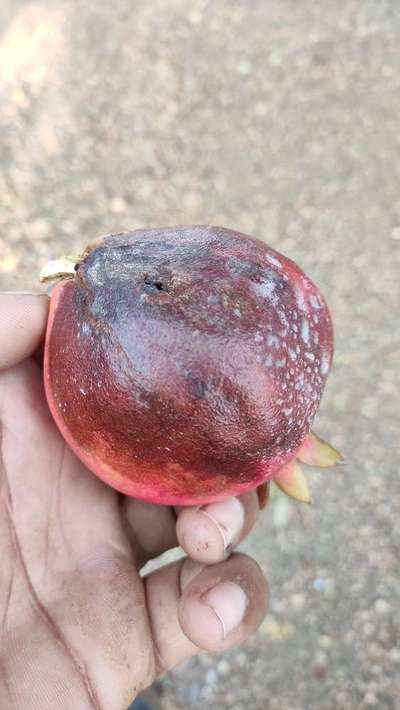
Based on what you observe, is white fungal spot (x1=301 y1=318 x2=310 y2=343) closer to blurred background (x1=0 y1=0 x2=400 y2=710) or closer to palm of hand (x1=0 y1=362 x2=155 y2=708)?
palm of hand (x1=0 y1=362 x2=155 y2=708)

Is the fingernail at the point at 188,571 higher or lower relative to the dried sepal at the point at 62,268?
lower

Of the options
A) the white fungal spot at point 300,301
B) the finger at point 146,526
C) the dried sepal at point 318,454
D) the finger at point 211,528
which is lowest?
the finger at point 146,526

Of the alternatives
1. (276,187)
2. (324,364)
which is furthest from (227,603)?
(276,187)

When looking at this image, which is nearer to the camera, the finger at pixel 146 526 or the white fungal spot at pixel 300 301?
the white fungal spot at pixel 300 301

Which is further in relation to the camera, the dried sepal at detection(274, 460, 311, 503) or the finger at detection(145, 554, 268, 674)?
the dried sepal at detection(274, 460, 311, 503)

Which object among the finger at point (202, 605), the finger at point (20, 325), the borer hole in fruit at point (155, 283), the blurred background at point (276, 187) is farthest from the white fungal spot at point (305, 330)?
the blurred background at point (276, 187)

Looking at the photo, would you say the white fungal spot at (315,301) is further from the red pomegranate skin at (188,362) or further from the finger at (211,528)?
the finger at (211,528)

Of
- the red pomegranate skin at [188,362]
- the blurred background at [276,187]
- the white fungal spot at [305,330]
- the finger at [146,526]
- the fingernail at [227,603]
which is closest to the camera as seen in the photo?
the red pomegranate skin at [188,362]

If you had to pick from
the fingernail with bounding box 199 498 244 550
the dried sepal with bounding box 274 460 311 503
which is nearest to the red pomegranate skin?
the fingernail with bounding box 199 498 244 550

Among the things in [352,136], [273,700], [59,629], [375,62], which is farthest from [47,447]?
[375,62]
